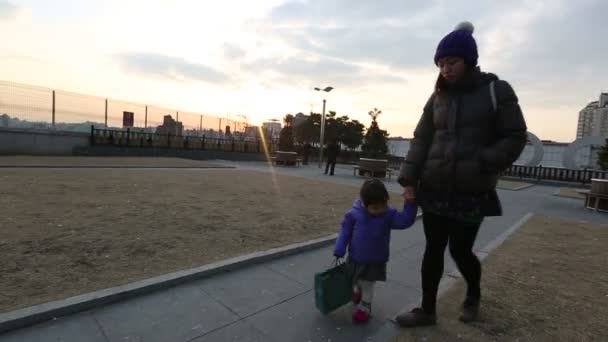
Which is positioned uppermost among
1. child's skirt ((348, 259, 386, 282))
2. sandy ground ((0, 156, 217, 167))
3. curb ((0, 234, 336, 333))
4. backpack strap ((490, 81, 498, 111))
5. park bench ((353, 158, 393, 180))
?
backpack strap ((490, 81, 498, 111))

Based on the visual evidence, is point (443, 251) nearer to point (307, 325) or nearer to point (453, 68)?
point (307, 325)

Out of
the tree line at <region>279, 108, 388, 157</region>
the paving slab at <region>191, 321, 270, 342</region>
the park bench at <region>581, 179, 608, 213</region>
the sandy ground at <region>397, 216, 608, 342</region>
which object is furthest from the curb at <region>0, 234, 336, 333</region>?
the tree line at <region>279, 108, 388, 157</region>

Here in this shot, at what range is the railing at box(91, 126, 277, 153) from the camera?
65.9ft

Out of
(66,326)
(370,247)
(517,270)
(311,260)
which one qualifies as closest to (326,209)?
(311,260)

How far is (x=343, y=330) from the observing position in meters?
2.42

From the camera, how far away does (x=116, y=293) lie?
2.63m

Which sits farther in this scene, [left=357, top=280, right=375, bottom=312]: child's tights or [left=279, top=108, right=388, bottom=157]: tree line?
[left=279, top=108, right=388, bottom=157]: tree line

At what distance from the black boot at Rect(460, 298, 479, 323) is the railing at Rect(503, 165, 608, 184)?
897 inches

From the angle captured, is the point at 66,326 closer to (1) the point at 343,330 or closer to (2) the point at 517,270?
(1) the point at 343,330

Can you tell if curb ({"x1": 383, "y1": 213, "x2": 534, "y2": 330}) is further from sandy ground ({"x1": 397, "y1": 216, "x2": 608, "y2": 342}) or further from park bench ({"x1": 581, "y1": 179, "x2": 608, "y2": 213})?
park bench ({"x1": 581, "y1": 179, "x2": 608, "y2": 213})

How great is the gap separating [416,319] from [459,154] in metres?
1.32

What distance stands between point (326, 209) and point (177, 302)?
14.9ft

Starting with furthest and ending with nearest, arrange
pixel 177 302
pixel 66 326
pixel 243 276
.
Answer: pixel 243 276 < pixel 177 302 < pixel 66 326

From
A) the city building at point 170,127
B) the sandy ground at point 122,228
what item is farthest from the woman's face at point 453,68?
the city building at point 170,127
